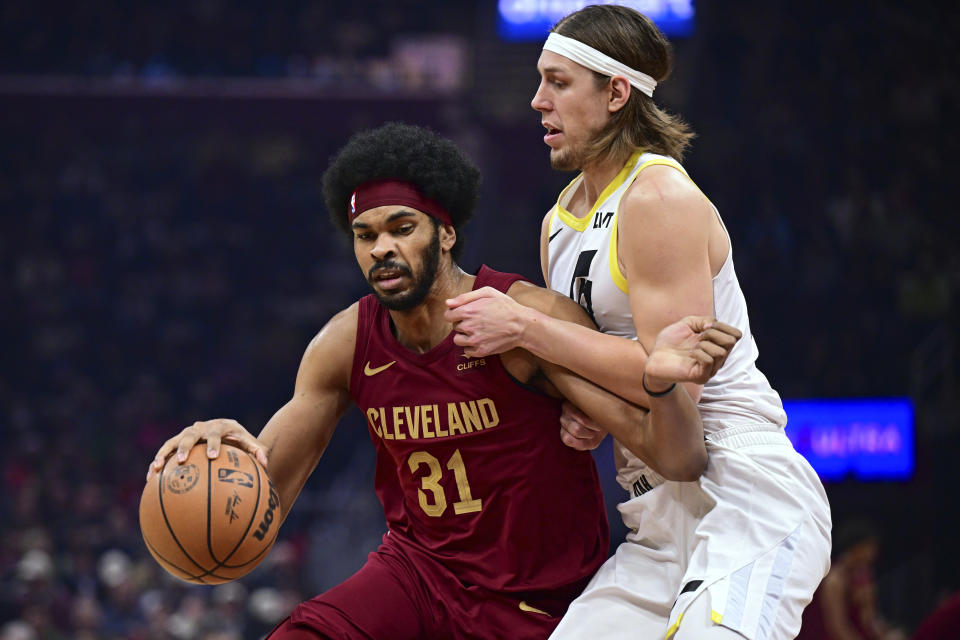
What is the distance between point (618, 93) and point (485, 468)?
51.9 inches

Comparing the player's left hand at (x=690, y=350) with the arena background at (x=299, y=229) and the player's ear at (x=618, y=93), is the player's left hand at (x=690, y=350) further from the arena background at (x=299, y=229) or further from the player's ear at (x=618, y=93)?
the arena background at (x=299, y=229)

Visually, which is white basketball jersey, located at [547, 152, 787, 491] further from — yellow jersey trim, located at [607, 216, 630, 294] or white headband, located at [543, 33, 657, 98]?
white headband, located at [543, 33, 657, 98]

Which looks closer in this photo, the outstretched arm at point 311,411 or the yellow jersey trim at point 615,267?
the yellow jersey trim at point 615,267

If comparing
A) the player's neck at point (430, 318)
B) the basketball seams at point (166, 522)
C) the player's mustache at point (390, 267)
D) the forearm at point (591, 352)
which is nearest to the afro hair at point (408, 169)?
the player's neck at point (430, 318)

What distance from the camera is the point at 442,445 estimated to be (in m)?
3.62

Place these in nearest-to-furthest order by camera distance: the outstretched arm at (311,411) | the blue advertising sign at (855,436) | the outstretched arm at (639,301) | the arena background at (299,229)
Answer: the outstretched arm at (639,301), the outstretched arm at (311,411), the blue advertising sign at (855,436), the arena background at (299,229)

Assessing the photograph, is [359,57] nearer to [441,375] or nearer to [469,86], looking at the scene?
[469,86]

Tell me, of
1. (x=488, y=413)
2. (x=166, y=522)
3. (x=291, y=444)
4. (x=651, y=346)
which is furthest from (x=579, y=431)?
(x=166, y=522)

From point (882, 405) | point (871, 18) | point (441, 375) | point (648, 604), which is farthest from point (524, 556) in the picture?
point (871, 18)

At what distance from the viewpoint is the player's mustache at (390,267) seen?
3.54 meters

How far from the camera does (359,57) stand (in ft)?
70.2

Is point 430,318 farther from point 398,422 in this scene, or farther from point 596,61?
point 596,61

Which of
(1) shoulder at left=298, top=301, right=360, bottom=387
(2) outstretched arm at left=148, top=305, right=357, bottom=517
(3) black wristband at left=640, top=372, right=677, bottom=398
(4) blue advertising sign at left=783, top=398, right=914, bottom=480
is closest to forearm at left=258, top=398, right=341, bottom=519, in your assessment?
(2) outstretched arm at left=148, top=305, right=357, bottom=517

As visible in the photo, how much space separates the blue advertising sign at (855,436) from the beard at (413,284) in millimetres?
7522
